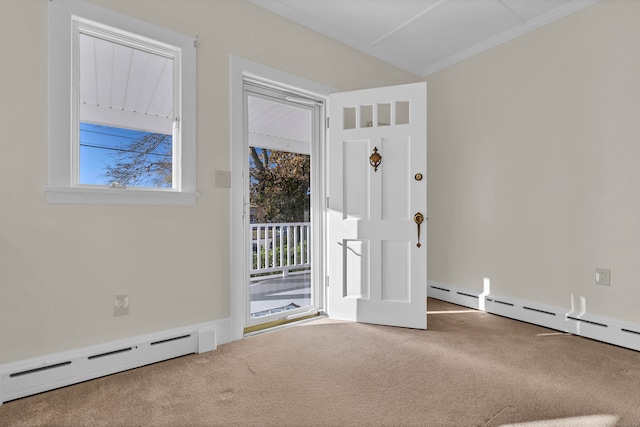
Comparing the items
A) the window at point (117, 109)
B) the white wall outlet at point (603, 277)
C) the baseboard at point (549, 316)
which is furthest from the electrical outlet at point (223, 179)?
the white wall outlet at point (603, 277)

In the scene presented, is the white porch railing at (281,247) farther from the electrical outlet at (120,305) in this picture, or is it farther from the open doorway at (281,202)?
the electrical outlet at (120,305)

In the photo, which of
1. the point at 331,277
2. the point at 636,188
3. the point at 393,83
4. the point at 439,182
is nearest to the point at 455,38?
the point at 393,83

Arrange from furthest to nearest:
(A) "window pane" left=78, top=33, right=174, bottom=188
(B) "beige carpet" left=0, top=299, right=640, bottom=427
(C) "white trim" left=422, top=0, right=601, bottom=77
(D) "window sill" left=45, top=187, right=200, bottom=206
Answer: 1. (C) "white trim" left=422, top=0, right=601, bottom=77
2. (A) "window pane" left=78, top=33, right=174, bottom=188
3. (D) "window sill" left=45, top=187, right=200, bottom=206
4. (B) "beige carpet" left=0, top=299, right=640, bottom=427

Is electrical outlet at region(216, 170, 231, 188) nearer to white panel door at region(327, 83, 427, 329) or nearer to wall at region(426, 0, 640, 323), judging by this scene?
white panel door at region(327, 83, 427, 329)

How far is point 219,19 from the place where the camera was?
2.43 metres

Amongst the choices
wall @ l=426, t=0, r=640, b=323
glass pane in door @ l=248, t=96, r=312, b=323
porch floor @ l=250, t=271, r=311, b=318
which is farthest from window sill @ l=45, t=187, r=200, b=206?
wall @ l=426, t=0, r=640, b=323

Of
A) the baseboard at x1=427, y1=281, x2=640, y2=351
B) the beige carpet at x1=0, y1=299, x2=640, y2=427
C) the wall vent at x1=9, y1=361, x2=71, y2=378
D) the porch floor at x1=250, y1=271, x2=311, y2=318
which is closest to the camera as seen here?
the beige carpet at x1=0, y1=299, x2=640, y2=427

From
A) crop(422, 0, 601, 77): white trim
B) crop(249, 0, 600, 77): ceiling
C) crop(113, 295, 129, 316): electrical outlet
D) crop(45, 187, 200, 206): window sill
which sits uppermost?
crop(249, 0, 600, 77): ceiling

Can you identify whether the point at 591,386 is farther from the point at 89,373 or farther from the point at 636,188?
the point at 89,373

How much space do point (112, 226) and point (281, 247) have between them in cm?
169

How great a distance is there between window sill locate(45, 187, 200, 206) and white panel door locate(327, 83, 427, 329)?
131 centimetres

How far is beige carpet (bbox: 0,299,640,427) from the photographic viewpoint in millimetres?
1565

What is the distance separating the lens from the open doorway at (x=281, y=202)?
2.80 m

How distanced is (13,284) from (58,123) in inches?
35.9
